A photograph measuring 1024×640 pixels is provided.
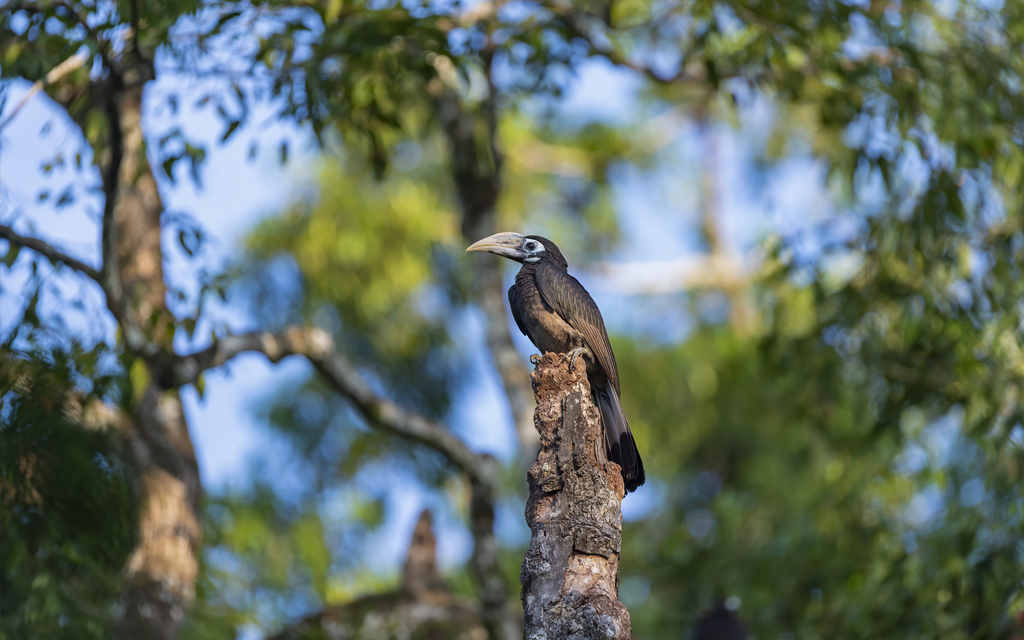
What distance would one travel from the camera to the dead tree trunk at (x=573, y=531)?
11.2 ft

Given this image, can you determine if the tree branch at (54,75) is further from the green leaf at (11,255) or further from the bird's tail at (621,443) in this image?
the bird's tail at (621,443)

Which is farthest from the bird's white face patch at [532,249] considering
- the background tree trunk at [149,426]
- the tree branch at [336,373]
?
the background tree trunk at [149,426]

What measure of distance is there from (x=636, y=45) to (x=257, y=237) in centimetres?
627

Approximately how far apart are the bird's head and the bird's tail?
1150 millimetres

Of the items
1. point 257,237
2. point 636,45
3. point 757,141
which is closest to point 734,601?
point 636,45

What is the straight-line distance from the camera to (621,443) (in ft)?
14.9

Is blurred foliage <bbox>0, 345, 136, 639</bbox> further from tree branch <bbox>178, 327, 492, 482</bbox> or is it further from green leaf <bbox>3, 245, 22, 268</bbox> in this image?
tree branch <bbox>178, 327, 492, 482</bbox>

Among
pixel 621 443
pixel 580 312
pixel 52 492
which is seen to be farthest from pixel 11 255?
pixel 621 443

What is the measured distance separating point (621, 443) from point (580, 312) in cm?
79

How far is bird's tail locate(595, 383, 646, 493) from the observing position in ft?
14.7

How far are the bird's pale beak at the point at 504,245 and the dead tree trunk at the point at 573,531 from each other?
182cm

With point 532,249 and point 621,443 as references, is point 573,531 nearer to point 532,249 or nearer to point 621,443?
point 621,443

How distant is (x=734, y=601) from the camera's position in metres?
8.05

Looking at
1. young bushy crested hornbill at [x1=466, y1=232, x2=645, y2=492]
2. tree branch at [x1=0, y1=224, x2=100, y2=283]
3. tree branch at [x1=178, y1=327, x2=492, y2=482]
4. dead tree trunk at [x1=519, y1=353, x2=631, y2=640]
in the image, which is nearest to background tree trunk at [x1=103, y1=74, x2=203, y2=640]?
tree branch at [x1=0, y1=224, x2=100, y2=283]
